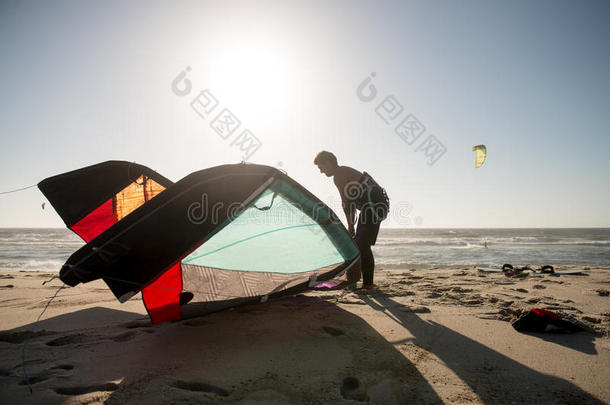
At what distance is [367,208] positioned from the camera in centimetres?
375

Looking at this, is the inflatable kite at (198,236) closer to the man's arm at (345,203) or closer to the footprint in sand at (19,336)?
the man's arm at (345,203)

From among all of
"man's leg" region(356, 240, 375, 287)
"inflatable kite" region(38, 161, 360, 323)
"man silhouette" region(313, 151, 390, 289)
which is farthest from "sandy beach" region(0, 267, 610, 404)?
"man silhouette" region(313, 151, 390, 289)

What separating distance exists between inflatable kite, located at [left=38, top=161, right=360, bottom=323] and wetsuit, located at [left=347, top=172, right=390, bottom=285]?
0.37 metres

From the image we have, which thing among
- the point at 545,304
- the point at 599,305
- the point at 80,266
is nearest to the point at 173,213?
the point at 80,266

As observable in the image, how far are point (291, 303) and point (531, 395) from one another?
2.14m

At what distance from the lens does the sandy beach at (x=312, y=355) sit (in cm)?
152

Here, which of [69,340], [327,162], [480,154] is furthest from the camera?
[480,154]

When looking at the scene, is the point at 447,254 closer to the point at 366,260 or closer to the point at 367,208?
the point at 366,260

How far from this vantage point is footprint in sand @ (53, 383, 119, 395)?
5.02ft

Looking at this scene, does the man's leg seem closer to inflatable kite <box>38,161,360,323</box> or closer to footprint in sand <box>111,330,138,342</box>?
Answer: inflatable kite <box>38,161,360,323</box>

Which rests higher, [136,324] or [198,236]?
[198,236]

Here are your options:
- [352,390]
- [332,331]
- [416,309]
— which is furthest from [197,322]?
[416,309]

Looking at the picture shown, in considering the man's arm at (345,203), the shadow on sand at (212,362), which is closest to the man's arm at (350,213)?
the man's arm at (345,203)

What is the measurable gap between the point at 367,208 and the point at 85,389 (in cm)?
306
